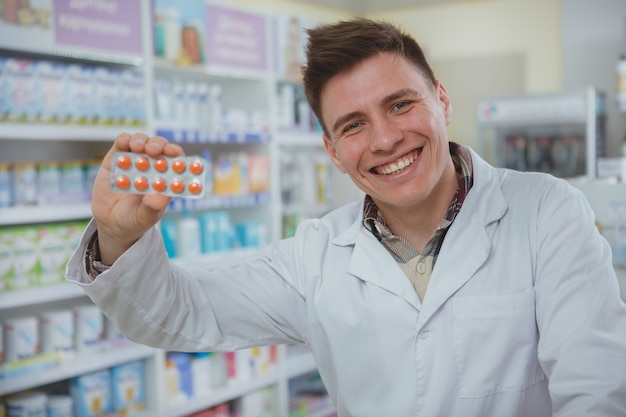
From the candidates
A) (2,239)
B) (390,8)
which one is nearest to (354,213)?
(2,239)

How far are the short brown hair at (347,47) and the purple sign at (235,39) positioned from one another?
2773mm

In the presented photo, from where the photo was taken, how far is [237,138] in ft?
15.6

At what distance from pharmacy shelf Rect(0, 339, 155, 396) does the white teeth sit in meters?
2.53

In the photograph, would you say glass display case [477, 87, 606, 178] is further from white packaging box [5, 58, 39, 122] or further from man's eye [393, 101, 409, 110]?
man's eye [393, 101, 409, 110]

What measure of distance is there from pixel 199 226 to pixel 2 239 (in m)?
1.34

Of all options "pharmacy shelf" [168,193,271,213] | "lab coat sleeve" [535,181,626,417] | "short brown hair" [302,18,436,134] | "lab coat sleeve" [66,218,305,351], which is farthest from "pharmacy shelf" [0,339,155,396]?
"lab coat sleeve" [535,181,626,417]

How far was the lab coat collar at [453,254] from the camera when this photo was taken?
1.83 m

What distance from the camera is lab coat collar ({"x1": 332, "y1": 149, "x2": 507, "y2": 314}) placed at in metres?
1.83

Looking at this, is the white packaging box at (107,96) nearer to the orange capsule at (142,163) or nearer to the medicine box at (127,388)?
the medicine box at (127,388)

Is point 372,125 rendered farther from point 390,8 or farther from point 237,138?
point 390,8

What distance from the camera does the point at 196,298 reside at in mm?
1960

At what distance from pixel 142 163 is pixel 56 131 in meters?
2.40

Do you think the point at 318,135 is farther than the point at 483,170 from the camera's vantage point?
Yes

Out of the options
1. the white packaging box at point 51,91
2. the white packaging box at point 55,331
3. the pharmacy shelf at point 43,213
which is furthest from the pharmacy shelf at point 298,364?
the white packaging box at point 51,91
